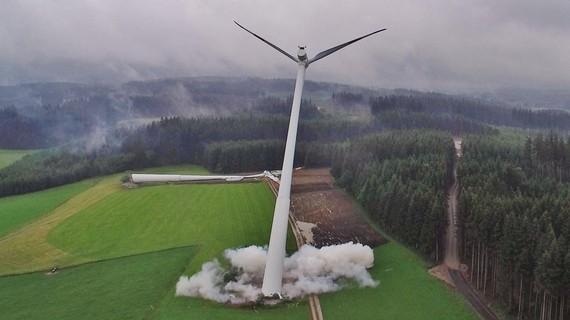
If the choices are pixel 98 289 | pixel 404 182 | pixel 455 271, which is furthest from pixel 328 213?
pixel 98 289

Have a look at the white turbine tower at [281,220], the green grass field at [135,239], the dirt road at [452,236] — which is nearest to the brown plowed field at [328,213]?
the green grass field at [135,239]

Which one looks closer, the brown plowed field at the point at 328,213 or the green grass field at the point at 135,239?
the green grass field at the point at 135,239

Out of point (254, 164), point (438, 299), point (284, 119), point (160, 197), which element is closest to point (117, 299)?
point (438, 299)

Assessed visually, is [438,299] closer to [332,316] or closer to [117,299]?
[332,316]

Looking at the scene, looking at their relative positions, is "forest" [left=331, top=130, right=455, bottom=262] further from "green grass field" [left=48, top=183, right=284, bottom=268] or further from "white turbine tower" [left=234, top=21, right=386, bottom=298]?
"white turbine tower" [left=234, top=21, right=386, bottom=298]

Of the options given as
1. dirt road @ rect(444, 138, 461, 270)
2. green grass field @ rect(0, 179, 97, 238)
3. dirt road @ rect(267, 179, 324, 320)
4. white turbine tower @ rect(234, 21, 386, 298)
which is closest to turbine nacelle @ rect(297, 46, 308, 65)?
white turbine tower @ rect(234, 21, 386, 298)

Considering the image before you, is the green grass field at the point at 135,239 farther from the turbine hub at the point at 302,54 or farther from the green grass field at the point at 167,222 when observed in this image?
the turbine hub at the point at 302,54
